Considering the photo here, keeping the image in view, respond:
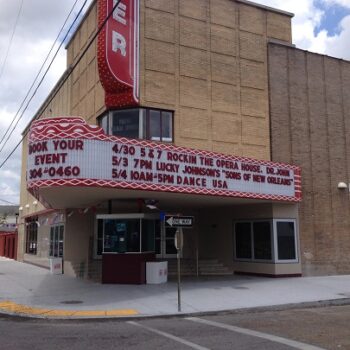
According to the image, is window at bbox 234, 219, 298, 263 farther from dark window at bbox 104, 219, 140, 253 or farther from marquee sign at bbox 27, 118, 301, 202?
dark window at bbox 104, 219, 140, 253

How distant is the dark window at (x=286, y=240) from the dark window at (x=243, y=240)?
148 cm

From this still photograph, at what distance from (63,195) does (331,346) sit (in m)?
11.2

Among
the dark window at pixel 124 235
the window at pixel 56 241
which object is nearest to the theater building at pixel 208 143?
the dark window at pixel 124 235

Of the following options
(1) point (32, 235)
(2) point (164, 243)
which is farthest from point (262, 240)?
(1) point (32, 235)

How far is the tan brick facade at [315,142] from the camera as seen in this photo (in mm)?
22734

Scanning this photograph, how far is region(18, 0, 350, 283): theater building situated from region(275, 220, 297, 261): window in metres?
0.05

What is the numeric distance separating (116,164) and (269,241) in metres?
9.00

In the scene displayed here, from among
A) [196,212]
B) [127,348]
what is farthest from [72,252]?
[127,348]

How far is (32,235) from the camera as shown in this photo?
35.2 meters

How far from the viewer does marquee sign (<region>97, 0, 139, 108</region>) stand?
19219 millimetres

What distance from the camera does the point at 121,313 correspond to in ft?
42.0

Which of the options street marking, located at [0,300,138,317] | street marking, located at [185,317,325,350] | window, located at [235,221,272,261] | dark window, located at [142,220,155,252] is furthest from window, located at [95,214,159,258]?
street marking, located at [185,317,325,350]

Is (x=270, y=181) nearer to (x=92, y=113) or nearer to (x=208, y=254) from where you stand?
(x=208, y=254)

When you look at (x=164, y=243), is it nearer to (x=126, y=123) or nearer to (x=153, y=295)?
(x=126, y=123)
